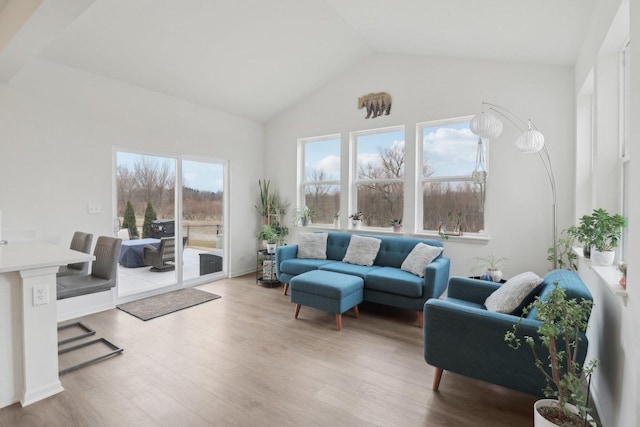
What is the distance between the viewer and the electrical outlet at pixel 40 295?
220cm

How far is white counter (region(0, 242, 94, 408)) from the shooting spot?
2.13m

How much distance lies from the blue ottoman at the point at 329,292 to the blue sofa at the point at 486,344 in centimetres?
125

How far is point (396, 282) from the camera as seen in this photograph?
143 inches

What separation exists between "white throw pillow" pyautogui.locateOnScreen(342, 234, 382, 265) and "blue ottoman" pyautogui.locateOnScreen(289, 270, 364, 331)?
603 mm

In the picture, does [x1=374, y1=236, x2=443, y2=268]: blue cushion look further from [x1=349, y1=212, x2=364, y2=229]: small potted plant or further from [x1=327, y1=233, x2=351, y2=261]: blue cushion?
[x1=349, y1=212, x2=364, y2=229]: small potted plant

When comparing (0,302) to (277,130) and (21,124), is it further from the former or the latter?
(277,130)

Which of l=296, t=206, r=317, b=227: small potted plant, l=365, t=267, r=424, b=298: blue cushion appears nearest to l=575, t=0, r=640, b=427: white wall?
l=365, t=267, r=424, b=298: blue cushion

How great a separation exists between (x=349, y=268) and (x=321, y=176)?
204 centimetres

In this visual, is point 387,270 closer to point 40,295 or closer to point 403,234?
point 403,234

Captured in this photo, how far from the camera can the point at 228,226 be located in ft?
18.4

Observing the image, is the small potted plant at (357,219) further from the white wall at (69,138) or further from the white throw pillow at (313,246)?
the white wall at (69,138)

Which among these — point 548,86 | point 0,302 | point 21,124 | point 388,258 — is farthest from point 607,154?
point 21,124

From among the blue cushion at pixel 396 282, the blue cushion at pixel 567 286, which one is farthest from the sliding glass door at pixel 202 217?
the blue cushion at pixel 567 286

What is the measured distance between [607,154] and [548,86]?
168 cm
